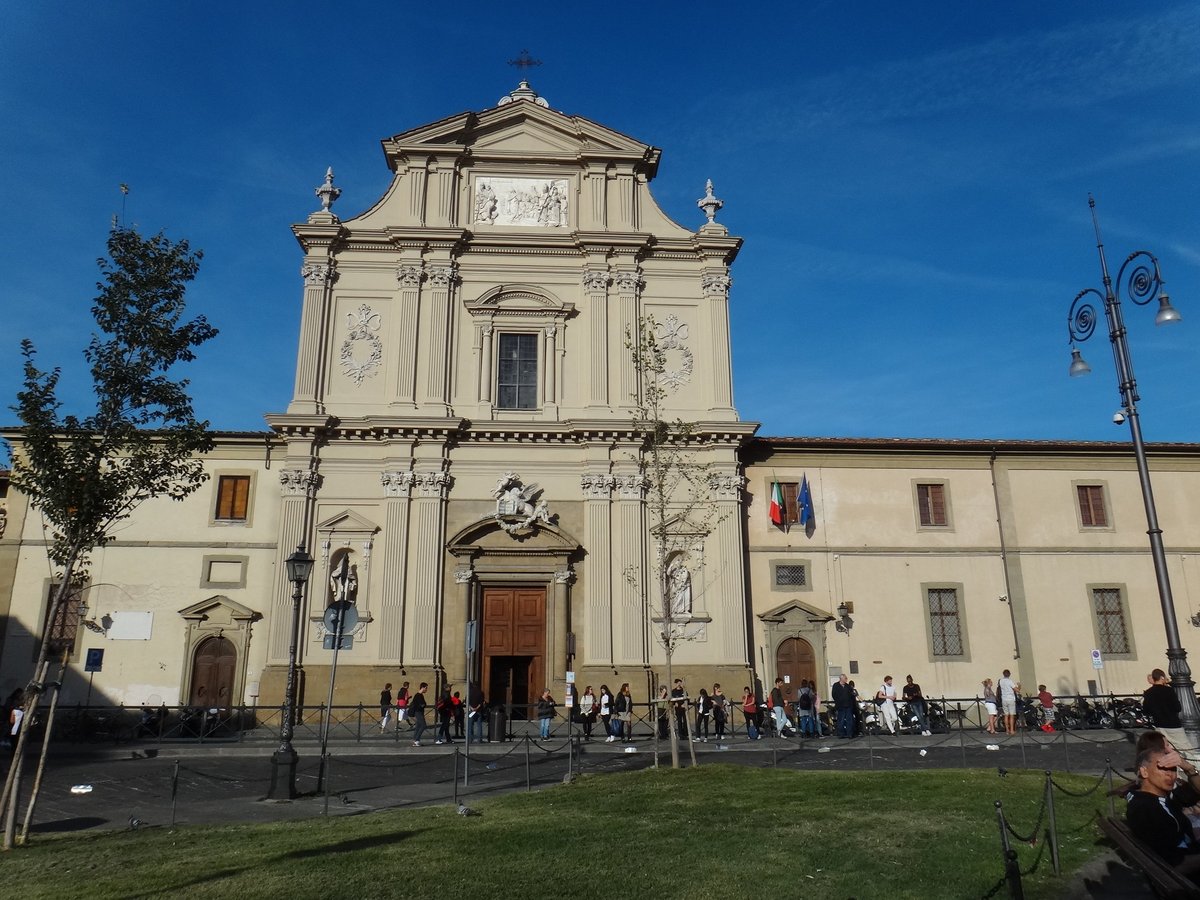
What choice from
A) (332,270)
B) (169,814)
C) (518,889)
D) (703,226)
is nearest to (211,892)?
(518,889)

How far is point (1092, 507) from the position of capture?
33.6 metres

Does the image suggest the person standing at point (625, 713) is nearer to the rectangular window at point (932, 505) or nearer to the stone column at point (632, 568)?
the stone column at point (632, 568)

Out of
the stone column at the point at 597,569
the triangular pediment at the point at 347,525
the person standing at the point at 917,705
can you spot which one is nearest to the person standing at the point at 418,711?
the stone column at the point at 597,569

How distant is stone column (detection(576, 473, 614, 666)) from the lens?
2931 centimetres

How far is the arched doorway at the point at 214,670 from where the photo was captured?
2950 centimetres

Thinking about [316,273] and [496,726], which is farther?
[316,273]

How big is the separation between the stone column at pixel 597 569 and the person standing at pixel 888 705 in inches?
323

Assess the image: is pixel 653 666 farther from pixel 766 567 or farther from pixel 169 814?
pixel 169 814

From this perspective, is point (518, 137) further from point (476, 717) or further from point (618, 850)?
point (618, 850)

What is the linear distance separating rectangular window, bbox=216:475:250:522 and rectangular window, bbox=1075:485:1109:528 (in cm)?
2896

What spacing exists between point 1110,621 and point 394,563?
79.8 feet

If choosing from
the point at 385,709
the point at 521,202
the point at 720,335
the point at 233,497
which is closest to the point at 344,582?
the point at 385,709

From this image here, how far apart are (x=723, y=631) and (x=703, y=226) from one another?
47.9 feet

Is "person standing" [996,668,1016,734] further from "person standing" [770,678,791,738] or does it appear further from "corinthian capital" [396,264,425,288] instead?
"corinthian capital" [396,264,425,288]
